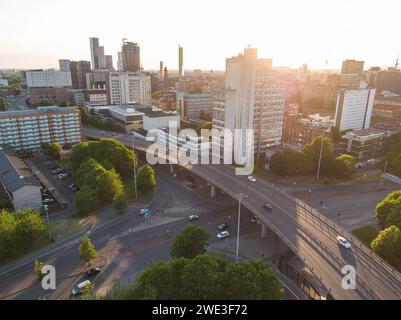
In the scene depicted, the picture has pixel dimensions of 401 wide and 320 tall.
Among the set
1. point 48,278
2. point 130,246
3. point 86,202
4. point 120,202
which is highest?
point 86,202

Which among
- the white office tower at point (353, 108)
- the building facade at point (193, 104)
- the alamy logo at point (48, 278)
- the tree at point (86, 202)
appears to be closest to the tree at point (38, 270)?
the alamy logo at point (48, 278)

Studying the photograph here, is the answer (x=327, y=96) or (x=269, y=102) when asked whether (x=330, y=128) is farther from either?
(x=327, y=96)

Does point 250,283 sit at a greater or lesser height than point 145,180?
greater

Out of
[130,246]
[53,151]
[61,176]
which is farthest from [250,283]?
[53,151]

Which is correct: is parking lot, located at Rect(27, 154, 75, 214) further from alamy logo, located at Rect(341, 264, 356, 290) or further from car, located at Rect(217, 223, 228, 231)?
alamy logo, located at Rect(341, 264, 356, 290)

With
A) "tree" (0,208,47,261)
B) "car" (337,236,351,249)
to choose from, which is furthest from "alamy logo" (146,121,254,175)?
"tree" (0,208,47,261)

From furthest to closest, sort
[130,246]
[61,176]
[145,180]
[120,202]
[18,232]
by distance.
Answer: [61,176] → [145,180] → [120,202] → [130,246] → [18,232]

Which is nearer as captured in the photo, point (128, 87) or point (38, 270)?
point (38, 270)

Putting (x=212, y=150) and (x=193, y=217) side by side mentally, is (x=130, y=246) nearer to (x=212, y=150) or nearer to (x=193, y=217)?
(x=193, y=217)
